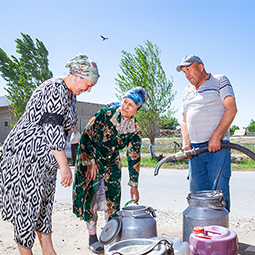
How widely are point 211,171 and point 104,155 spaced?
1095mm

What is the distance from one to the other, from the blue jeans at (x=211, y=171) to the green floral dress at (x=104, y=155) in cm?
59

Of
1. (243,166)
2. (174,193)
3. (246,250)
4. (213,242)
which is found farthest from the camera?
(243,166)

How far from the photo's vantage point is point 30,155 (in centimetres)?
226

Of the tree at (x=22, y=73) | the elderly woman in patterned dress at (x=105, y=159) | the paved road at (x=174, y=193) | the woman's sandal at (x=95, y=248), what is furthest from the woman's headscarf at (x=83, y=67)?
the tree at (x=22, y=73)

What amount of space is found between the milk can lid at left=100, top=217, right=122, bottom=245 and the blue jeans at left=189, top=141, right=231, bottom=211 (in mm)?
1082

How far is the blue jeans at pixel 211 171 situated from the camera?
9.05ft

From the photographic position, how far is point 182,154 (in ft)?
8.87

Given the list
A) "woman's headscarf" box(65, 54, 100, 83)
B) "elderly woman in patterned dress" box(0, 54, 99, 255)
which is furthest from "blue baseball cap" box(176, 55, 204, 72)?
"elderly woman in patterned dress" box(0, 54, 99, 255)

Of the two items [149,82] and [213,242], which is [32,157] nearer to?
[213,242]

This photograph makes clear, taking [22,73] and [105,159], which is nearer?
[105,159]

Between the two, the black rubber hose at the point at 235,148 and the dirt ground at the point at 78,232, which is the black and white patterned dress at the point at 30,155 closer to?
the dirt ground at the point at 78,232

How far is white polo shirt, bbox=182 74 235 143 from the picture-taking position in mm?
2881

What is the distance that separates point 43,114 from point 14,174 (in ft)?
1.69

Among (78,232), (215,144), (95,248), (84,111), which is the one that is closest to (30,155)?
(95,248)
